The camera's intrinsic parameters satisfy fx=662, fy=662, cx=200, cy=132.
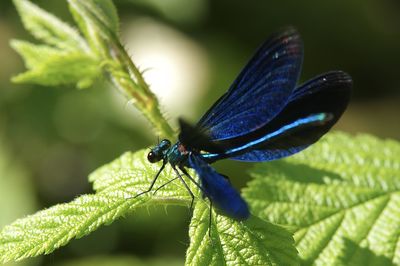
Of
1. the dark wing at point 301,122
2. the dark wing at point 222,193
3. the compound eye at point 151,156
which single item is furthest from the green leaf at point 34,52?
the dark wing at point 222,193

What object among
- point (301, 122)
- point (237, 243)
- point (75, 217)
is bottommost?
point (237, 243)

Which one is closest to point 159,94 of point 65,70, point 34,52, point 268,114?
point 34,52

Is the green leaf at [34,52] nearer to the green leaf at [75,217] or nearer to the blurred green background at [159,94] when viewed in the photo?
the green leaf at [75,217]

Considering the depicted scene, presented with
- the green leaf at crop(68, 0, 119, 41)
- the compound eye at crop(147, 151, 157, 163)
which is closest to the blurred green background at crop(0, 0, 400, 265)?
the green leaf at crop(68, 0, 119, 41)

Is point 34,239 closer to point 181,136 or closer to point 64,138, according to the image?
point 181,136

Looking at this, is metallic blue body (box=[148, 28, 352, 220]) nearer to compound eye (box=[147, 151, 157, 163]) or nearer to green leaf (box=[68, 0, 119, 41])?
compound eye (box=[147, 151, 157, 163])

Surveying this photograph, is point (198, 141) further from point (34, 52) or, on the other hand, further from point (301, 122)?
point (34, 52)
